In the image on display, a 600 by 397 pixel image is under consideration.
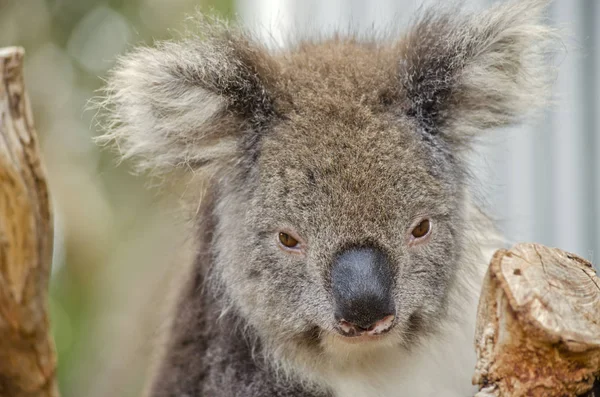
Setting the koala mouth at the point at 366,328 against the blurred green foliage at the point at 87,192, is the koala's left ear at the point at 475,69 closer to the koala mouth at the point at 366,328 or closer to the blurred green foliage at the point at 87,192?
the koala mouth at the point at 366,328

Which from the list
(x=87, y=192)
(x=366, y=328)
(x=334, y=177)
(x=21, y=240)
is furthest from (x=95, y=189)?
(x=21, y=240)

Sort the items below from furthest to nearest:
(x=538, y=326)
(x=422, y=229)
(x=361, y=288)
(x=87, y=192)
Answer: (x=87, y=192), (x=422, y=229), (x=361, y=288), (x=538, y=326)

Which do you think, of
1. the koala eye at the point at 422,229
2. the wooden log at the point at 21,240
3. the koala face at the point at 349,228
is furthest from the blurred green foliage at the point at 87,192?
the wooden log at the point at 21,240

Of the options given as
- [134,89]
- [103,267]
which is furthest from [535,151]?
[103,267]

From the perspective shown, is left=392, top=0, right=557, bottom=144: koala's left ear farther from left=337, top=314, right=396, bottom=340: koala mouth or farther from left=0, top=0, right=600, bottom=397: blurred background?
left=0, top=0, right=600, bottom=397: blurred background

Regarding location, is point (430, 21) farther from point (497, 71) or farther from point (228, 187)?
point (228, 187)

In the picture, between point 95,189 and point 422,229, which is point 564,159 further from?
point 95,189
